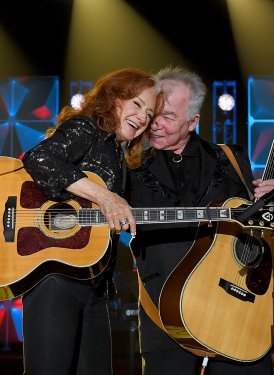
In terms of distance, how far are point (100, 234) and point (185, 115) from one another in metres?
1.17

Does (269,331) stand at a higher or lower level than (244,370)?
higher

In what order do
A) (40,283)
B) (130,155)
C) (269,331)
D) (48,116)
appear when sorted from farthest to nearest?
(48,116) < (130,155) < (269,331) < (40,283)

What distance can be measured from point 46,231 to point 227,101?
202 inches

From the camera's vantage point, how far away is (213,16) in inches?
299

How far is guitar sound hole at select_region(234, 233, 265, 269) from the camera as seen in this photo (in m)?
3.32

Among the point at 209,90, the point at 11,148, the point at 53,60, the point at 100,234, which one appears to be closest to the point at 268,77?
the point at 209,90

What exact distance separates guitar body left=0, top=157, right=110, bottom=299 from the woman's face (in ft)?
1.11

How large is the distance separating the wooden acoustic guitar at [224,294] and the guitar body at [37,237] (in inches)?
19.9

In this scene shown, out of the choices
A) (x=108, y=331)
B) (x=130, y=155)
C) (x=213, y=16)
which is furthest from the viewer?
(x=213, y=16)

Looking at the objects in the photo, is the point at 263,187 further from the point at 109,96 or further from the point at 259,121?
the point at 259,121

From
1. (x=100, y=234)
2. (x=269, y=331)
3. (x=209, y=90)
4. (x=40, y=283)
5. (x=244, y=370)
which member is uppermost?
(x=209, y=90)

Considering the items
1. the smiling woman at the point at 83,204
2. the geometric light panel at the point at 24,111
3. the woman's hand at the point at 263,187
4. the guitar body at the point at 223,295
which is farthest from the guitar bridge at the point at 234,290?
the geometric light panel at the point at 24,111

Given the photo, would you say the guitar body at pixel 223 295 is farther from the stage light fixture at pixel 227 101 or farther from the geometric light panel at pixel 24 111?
the geometric light panel at pixel 24 111

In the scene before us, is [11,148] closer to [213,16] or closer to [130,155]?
[213,16]
